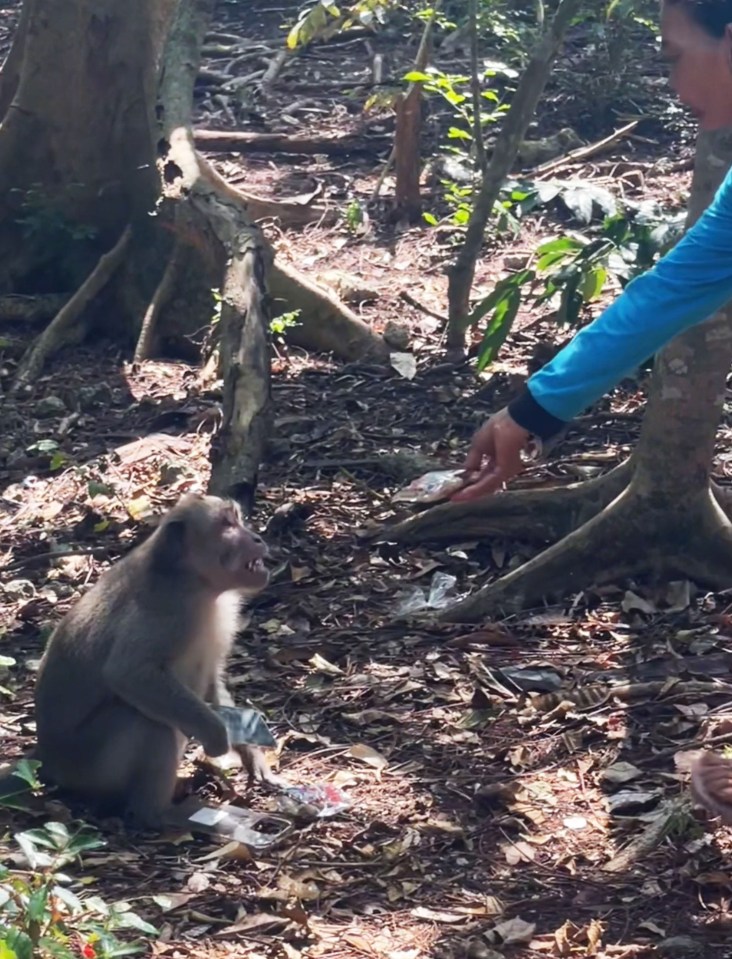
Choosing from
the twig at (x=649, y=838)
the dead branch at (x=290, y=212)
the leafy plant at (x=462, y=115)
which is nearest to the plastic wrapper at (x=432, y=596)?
the twig at (x=649, y=838)

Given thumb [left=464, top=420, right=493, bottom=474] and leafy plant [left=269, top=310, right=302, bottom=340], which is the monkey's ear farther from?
leafy plant [left=269, top=310, right=302, bottom=340]

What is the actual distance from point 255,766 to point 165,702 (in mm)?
419

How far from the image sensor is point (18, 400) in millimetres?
9695

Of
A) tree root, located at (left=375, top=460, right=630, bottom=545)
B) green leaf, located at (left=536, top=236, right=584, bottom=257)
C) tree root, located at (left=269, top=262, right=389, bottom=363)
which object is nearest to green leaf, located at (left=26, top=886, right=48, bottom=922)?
tree root, located at (left=375, top=460, right=630, bottom=545)

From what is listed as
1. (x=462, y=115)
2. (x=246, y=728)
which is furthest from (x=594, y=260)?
(x=462, y=115)

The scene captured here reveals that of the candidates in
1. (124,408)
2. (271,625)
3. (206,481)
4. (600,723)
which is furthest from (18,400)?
(600,723)

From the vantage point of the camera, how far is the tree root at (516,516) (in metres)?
6.76

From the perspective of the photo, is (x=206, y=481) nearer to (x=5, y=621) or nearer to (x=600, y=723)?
(x=5, y=621)

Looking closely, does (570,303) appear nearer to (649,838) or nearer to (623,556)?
(623,556)

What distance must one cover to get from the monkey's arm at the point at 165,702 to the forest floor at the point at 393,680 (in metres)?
0.29

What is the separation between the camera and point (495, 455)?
388 centimetres

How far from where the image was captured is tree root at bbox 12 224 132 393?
10.1 meters

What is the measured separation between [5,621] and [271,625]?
1279mm

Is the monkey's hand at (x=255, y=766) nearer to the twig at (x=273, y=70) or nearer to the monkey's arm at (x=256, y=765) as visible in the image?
the monkey's arm at (x=256, y=765)
